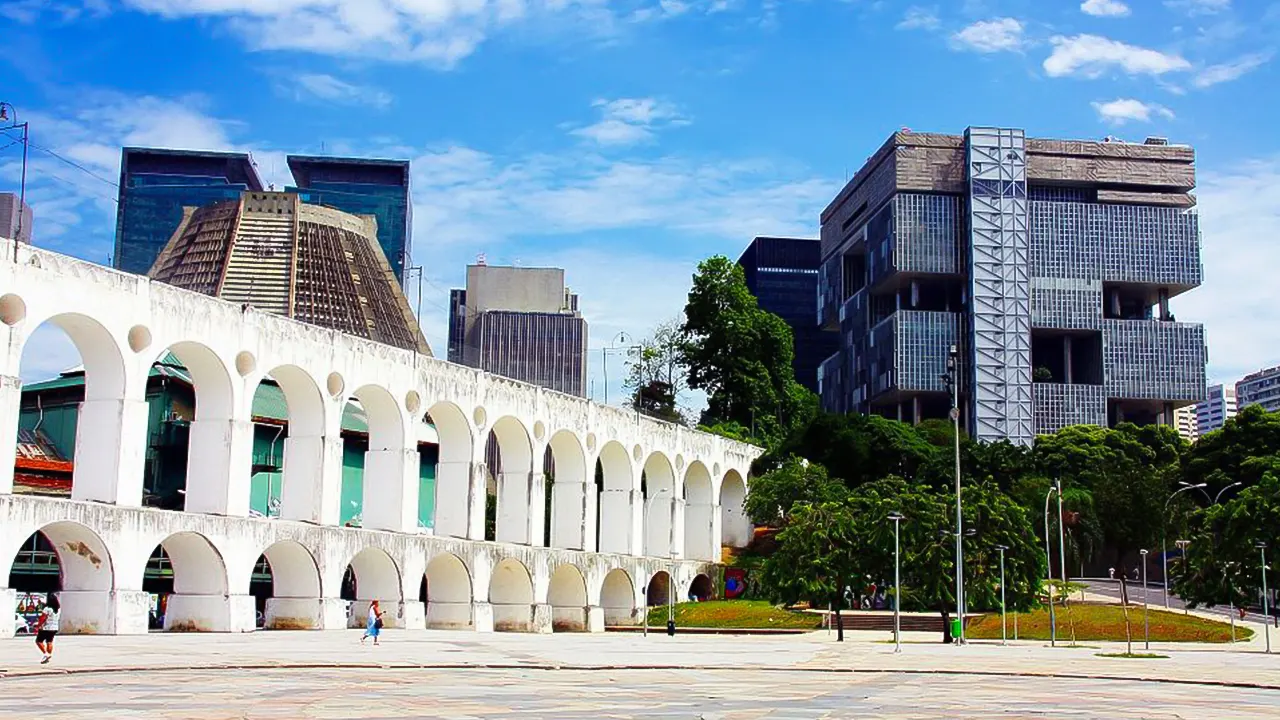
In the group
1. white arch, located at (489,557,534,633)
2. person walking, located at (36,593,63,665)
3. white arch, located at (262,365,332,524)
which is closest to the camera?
person walking, located at (36,593,63,665)

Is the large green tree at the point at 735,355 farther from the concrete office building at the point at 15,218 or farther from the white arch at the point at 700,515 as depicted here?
the concrete office building at the point at 15,218

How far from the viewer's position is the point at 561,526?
60.3 m

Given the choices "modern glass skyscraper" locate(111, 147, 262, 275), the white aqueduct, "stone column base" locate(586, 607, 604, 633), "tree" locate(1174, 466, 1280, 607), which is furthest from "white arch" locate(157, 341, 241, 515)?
"modern glass skyscraper" locate(111, 147, 262, 275)

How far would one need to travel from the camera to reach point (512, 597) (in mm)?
54781

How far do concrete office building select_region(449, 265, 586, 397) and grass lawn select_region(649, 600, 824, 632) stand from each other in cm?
7076

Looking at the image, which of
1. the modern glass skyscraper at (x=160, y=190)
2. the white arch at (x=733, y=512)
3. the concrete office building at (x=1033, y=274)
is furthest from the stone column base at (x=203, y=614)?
the modern glass skyscraper at (x=160, y=190)

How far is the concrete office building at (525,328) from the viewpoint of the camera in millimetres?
134750

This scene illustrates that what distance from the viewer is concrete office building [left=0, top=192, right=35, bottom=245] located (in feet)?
121

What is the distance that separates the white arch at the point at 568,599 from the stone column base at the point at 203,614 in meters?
19.2

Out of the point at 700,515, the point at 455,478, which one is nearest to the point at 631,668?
the point at 455,478

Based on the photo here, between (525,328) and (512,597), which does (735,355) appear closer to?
(512,597)

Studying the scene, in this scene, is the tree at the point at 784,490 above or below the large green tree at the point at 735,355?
below

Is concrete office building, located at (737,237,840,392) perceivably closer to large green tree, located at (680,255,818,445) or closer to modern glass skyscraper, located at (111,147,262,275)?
modern glass skyscraper, located at (111,147,262,275)

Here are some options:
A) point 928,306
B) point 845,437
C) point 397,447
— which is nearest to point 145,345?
point 397,447
